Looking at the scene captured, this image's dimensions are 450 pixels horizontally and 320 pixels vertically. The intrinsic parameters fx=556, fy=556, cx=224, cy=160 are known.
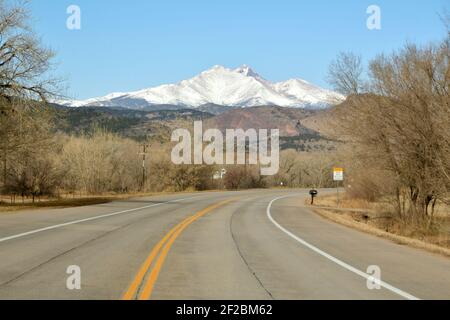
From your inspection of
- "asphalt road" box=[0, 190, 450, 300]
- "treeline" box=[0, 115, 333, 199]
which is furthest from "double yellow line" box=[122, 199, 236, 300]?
"treeline" box=[0, 115, 333, 199]

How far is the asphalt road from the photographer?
332 inches

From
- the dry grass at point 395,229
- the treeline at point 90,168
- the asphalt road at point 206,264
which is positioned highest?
the treeline at point 90,168

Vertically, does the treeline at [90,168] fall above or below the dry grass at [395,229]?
above

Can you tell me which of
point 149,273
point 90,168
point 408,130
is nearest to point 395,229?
point 408,130

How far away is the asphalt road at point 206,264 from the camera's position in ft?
27.7

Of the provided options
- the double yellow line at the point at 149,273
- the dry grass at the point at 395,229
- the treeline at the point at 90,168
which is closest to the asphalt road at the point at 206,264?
the double yellow line at the point at 149,273

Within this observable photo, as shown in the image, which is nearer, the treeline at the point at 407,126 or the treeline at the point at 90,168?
the treeline at the point at 407,126

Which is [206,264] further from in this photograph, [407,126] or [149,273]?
[407,126]

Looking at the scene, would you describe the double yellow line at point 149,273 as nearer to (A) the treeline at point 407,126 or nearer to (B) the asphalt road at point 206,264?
(B) the asphalt road at point 206,264

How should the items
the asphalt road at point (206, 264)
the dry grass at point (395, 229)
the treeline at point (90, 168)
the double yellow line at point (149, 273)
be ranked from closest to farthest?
the double yellow line at point (149, 273) < the asphalt road at point (206, 264) < the dry grass at point (395, 229) < the treeline at point (90, 168)

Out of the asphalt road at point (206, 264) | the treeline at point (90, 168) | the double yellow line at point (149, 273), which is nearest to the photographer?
the double yellow line at point (149, 273)
